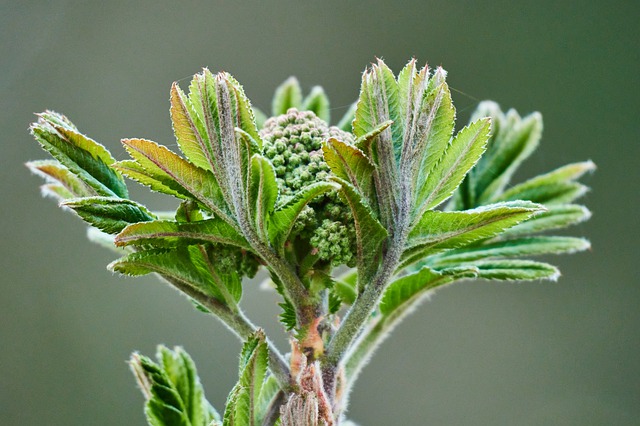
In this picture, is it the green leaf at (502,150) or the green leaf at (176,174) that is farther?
the green leaf at (502,150)

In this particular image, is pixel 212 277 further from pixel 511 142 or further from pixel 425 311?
pixel 425 311

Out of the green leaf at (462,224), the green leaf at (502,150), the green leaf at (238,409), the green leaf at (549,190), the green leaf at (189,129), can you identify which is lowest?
the green leaf at (238,409)

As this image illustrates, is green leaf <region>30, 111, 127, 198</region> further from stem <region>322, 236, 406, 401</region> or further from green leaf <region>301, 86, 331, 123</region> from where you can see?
green leaf <region>301, 86, 331, 123</region>

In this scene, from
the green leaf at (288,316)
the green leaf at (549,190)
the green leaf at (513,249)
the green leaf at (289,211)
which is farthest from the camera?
the green leaf at (549,190)

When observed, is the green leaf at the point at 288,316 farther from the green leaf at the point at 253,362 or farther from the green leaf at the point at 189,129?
the green leaf at the point at 189,129

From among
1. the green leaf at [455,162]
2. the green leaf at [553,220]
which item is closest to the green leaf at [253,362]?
the green leaf at [455,162]

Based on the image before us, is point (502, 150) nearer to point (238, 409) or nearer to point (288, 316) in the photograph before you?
point (288, 316)

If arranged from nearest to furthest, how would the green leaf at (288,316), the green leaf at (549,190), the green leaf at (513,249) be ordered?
the green leaf at (288,316) → the green leaf at (513,249) → the green leaf at (549,190)
